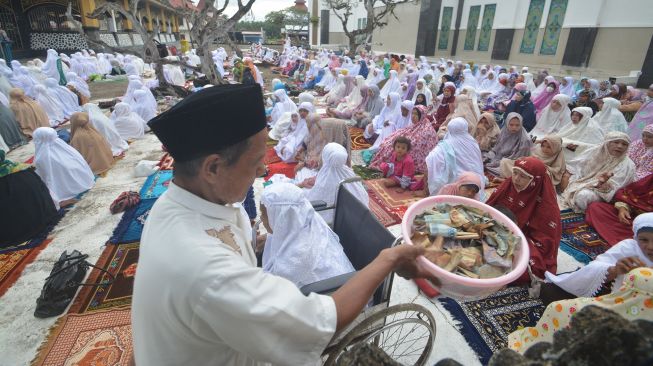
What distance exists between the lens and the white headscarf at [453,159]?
4535 millimetres

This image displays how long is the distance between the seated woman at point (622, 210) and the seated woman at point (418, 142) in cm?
245

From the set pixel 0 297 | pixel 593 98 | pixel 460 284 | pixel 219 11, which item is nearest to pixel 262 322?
pixel 460 284

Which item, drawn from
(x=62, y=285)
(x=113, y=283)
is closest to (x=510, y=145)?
(x=113, y=283)

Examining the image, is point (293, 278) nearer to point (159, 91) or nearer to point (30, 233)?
point (30, 233)

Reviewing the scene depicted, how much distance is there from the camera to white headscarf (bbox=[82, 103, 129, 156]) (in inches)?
250

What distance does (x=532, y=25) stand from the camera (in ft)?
53.2

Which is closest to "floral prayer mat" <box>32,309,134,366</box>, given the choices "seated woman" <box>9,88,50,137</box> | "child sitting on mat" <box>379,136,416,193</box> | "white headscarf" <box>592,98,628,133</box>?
"child sitting on mat" <box>379,136,416,193</box>

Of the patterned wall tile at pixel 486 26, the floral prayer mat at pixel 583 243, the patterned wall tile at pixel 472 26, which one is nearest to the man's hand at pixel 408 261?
the floral prayer mat at pixel 583 243

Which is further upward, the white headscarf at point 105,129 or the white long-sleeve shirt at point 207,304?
the white long-sleeve shirt at point 207,304

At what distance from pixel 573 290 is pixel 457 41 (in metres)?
22.3

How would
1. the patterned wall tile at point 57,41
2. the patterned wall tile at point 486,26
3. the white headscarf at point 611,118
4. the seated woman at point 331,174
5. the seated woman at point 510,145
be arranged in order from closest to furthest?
the seated woman at point 331,174, the seated woman at point 510,145, the white headscarf at point 611,118, the patterned wall tile at point 486,26, the patterned wall tile at point 57,41

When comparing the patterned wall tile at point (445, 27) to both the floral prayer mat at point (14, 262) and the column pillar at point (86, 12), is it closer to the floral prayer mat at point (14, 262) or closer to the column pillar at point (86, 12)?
the column pillar at point (86, 12)

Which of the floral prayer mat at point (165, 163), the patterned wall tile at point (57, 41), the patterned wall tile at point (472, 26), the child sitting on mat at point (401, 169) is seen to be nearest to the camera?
the child sitting on mat at point (401, 169)

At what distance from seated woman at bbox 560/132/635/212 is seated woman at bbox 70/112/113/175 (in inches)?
305
